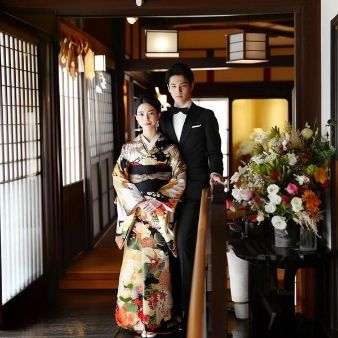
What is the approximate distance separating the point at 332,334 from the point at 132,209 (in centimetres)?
157

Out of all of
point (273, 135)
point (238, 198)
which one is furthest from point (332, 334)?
point (273, 135)

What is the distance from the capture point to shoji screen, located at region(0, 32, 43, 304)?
5.15m

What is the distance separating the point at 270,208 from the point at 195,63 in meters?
6.67

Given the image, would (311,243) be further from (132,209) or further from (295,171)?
(132,209)

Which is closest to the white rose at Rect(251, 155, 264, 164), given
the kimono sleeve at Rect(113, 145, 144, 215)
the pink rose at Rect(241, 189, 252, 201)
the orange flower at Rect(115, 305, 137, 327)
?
the pink rose at Rect(241, 189, 252, 201)

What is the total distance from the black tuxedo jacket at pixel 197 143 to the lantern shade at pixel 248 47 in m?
4.73

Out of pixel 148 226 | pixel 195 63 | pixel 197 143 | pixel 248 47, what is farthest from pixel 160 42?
pixel 148 226

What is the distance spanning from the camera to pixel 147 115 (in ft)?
15.3

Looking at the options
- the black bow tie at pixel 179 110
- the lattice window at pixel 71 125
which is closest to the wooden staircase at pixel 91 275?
the lattice window at pixel 71 125

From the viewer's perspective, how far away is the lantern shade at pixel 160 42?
9.35 m

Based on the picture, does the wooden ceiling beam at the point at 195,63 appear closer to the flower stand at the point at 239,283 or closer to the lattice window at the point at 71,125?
the lattice window at the point at 71,125

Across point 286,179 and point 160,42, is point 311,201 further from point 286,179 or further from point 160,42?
point 160,42

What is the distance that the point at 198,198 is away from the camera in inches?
192

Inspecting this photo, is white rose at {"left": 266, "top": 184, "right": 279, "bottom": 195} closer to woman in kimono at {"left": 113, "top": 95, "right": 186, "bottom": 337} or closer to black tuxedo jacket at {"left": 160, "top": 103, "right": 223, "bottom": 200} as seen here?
black tuxedo jacket at {"left": 160, "top": 103, "right": 223, "bottom": 200}
